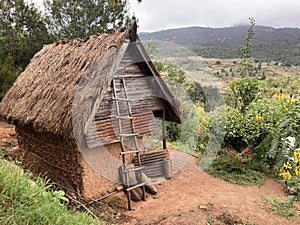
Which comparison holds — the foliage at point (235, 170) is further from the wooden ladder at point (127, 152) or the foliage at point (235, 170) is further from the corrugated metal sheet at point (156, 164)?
the wooden ladder at point (127, 152)

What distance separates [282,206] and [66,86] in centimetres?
530

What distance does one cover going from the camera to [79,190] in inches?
225

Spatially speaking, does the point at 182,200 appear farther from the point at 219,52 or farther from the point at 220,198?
the point at 219,52

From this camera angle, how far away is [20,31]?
46.2 feet

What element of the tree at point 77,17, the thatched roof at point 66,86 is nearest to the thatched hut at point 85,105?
the thatched roof at point 66,86

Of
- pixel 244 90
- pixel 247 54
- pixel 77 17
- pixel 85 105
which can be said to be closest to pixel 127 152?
pixel 85 105

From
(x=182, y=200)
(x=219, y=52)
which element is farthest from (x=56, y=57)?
(x=219, y=52)

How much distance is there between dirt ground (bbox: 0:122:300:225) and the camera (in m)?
5.15

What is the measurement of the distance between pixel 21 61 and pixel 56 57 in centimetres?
827

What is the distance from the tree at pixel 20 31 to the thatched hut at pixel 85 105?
24.0 feet

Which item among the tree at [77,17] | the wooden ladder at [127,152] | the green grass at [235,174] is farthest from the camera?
the tree at [77,17]

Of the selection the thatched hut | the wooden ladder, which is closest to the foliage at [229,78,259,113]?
the thatched hut

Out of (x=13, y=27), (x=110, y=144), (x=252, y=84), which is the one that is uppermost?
(x=13, y=27)

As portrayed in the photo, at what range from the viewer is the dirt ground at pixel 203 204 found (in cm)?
515
